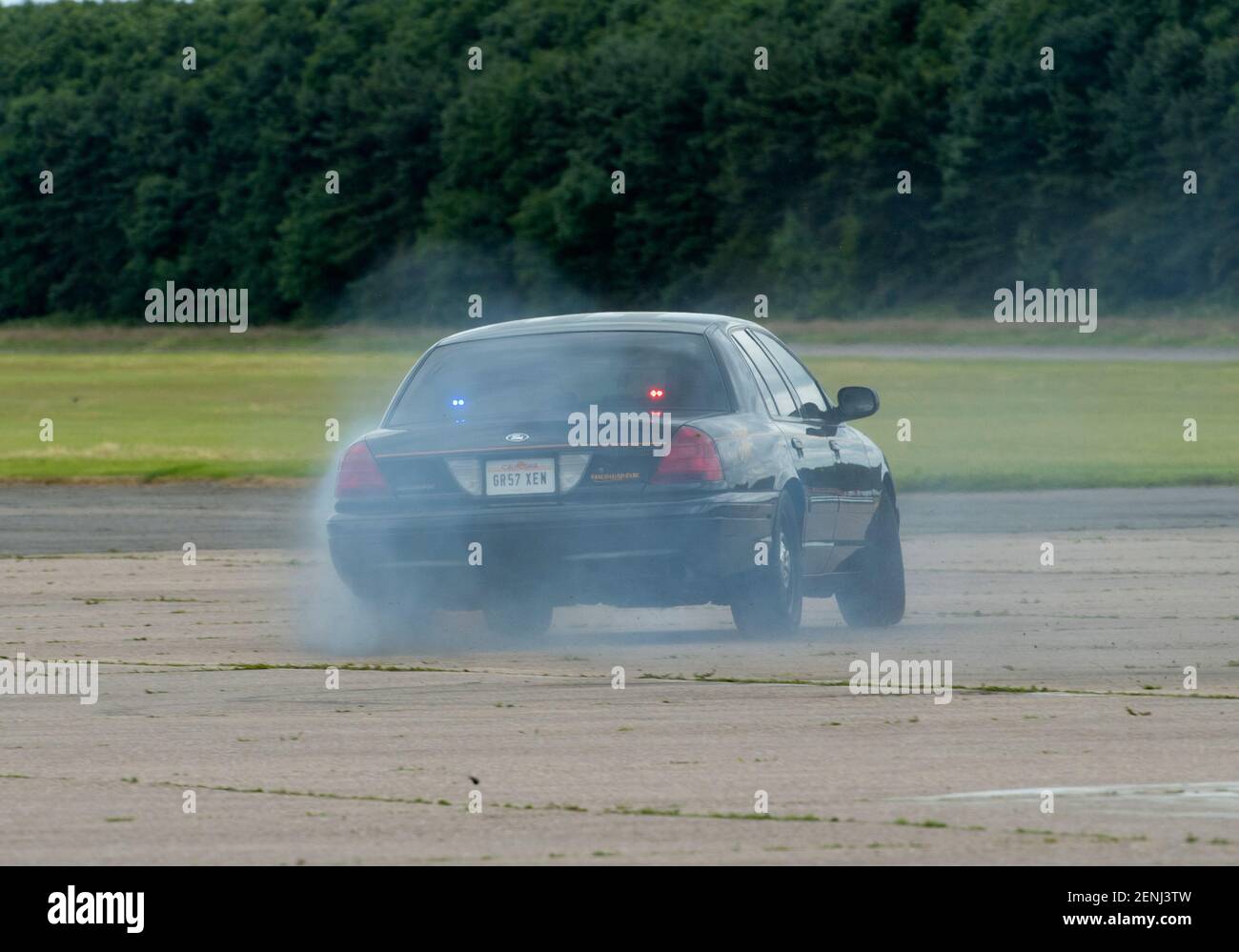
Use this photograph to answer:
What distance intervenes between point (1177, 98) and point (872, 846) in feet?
249

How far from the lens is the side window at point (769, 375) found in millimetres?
12647

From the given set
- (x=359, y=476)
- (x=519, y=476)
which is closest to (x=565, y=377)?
(x=519, y=476)

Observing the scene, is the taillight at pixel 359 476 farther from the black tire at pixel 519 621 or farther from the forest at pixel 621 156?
the forest at pixel 621 156

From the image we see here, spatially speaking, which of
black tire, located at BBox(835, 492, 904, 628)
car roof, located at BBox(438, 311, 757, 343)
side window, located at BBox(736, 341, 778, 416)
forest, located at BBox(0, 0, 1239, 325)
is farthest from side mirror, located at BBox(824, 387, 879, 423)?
forest, located at BBox(0, 0, 1239, 325)

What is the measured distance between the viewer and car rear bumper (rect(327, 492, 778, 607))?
37.6ft

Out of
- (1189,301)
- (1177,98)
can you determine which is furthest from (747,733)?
(1177,98)

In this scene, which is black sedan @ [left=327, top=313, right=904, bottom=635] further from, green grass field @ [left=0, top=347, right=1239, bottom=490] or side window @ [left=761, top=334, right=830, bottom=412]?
green grass field @ [left=0, top=347, right=1239, bottom=490]

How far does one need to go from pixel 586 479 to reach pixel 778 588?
3.92 feet

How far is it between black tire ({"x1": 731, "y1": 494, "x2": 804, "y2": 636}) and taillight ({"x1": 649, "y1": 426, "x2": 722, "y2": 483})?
0.47 m

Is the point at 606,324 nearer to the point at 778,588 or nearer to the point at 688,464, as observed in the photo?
the point at 688,464

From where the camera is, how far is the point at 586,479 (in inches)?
454

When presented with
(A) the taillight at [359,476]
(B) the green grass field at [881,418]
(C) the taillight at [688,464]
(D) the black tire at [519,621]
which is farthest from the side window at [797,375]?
(B) the green grass field at [881,418]

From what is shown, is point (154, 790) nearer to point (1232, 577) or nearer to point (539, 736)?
point (539, 736)

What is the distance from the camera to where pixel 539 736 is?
9102 millimetres
